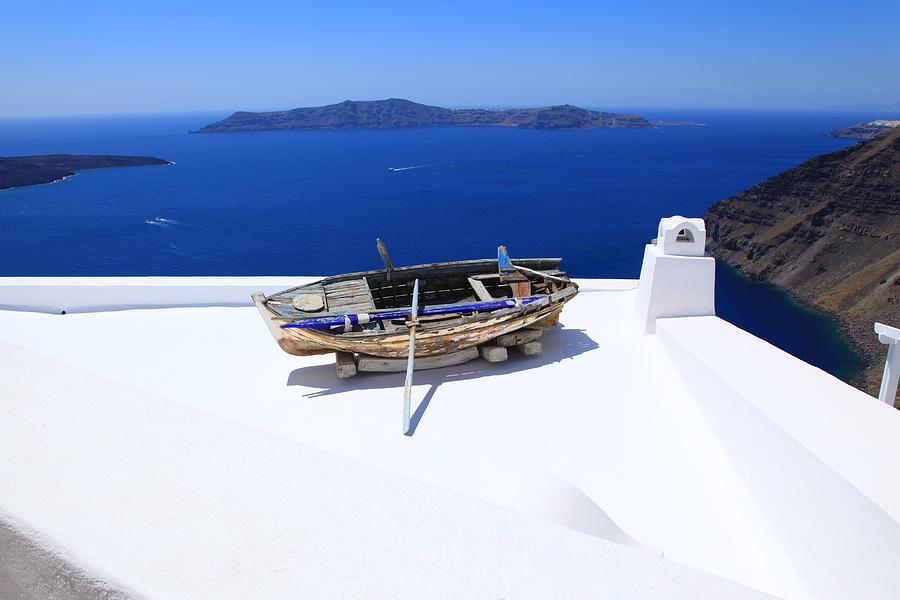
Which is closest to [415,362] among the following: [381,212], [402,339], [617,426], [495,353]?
[402,339]

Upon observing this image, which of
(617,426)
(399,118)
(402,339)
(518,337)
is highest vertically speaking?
(399,118)

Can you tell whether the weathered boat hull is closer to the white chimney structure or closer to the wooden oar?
the wooden oar

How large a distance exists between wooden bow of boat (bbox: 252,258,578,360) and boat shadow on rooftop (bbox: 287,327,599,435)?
0.69 ft

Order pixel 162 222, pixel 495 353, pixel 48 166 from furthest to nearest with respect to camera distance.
A: pixel 48 166
pixel 162 222
pixel 495 353

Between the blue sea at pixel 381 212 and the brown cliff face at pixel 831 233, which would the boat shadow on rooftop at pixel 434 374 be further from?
the brown cliff face at pixel 831 233

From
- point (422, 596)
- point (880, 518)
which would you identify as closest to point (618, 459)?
point (880, 518)

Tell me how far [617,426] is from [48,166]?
305 feet

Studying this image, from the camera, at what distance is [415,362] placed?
564 cm

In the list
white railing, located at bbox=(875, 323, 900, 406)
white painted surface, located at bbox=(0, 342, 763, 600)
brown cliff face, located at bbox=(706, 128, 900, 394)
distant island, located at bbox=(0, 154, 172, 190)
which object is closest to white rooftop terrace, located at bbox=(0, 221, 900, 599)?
white painted surface, located at bbox=(0, 342, 763, 600)

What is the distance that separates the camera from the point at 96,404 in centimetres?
189

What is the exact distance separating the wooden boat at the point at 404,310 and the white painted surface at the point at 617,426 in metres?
0.36

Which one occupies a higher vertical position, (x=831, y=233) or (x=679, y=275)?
(x=679, y=275)

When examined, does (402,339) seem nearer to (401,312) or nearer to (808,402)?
(401,312)

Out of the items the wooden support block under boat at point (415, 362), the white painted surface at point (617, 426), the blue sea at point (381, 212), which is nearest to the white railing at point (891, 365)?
the white painted surface at point (617, 426)
